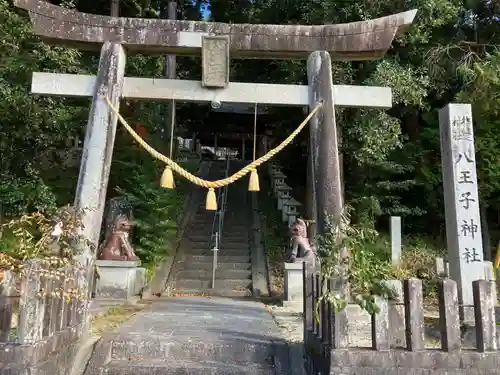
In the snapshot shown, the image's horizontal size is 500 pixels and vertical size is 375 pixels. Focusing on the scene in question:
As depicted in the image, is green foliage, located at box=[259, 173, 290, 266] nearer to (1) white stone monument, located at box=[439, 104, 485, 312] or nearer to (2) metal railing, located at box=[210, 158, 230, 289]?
(2) metal railing, located at box=[210, 158, 230, 289]

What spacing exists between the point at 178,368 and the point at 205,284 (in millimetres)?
6145

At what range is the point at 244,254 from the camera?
12.4 meters

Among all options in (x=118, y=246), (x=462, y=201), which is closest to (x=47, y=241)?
(x=118, y=246)

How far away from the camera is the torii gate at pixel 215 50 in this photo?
7.43 metres

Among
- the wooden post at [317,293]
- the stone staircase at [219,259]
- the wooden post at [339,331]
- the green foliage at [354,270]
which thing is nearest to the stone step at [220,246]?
the stone staircase at [219,259]

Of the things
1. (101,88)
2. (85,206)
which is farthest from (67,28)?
(85,206)

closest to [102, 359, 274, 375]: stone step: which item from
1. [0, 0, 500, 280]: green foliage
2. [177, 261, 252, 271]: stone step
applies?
[0, 0, 500, 280]: green foliage

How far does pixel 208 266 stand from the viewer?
1162 centimetres

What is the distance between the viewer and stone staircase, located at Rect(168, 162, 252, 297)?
1063cm

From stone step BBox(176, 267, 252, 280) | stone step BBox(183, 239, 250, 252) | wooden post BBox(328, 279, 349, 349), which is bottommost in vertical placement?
wooden post BBox(328, 279, 349, 349)

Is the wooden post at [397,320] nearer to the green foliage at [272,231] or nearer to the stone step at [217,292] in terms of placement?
the stone step at [217,292]

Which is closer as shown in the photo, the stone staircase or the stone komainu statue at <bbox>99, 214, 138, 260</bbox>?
the stone komainu statue at <bbox>99, 214, 138, 260</bbox>

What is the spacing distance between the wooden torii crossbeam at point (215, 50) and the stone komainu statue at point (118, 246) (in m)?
2.92

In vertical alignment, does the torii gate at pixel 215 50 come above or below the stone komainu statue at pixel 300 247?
above
